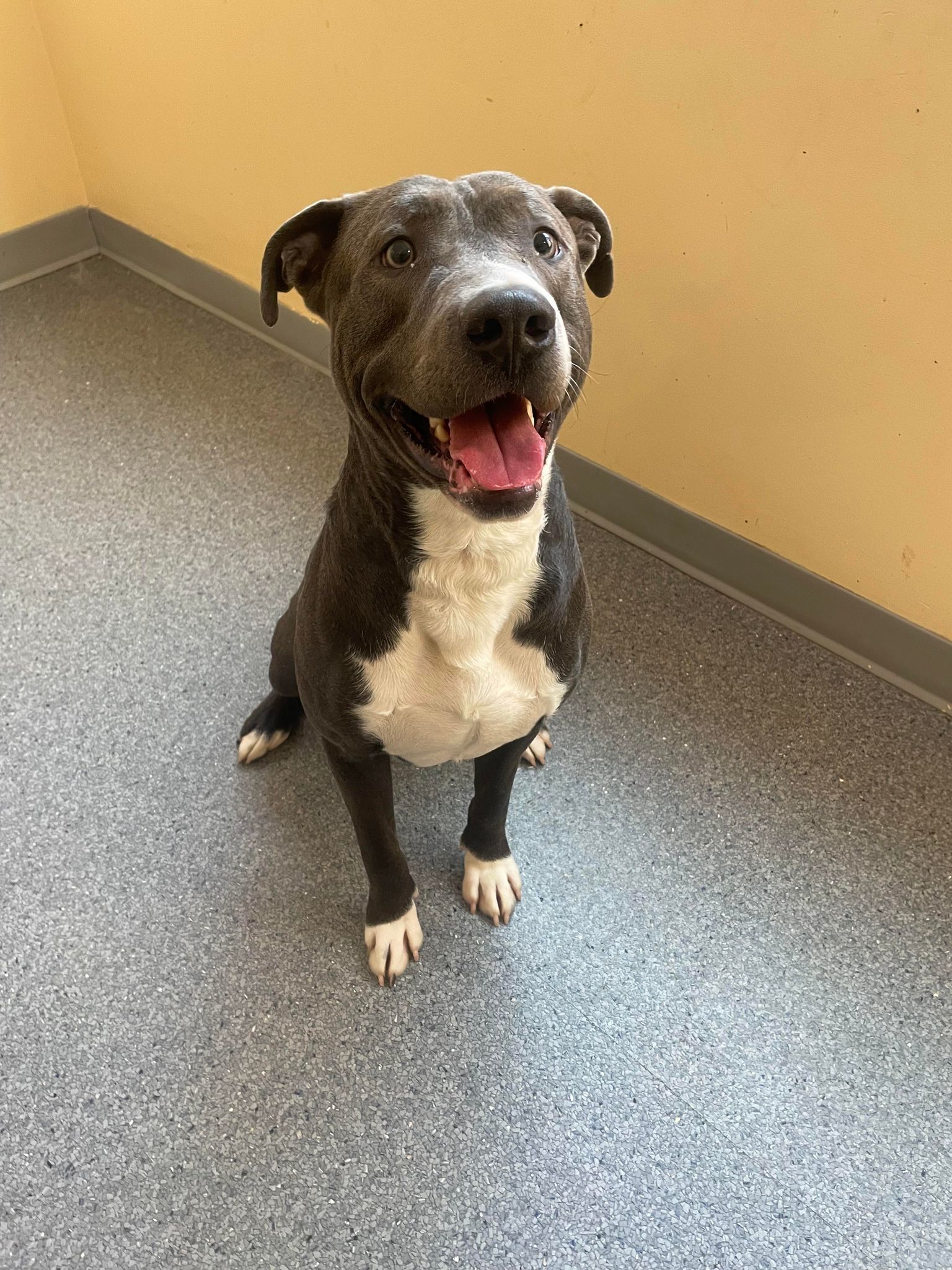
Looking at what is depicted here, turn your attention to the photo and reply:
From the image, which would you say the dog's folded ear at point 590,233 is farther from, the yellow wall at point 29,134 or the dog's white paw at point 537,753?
the yellow wall at point 29,134

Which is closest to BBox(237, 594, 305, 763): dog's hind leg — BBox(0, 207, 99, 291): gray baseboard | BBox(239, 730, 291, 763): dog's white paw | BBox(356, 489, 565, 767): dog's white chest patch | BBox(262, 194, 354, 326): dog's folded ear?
BBox(239, 730, 291, 763): dog's white paw

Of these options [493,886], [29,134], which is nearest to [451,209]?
[493,886]

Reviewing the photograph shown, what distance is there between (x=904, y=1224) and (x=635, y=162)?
6.18 feet

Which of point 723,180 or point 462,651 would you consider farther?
point 723,180

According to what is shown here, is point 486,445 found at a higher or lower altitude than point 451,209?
lower

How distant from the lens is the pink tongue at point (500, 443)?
41.4 inches

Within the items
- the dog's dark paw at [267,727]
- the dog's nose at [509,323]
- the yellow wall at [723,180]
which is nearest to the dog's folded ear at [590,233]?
the dog's nose at [509,323]

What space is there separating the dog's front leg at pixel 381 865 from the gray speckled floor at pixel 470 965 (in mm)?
55

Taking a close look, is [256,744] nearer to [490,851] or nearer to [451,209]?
[490,851]

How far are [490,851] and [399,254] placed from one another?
1001mm

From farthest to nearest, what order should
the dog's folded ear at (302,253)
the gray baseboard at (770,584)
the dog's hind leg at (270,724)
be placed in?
1. the gray baseboard at (770,584)
2. the dog's hind leg at (270,724)
3. the dog's folded ear at (302,253)

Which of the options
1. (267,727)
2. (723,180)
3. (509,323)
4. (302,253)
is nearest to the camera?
(509,323)

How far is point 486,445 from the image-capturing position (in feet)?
3.49

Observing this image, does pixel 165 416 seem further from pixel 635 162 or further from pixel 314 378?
pixel 635 162
